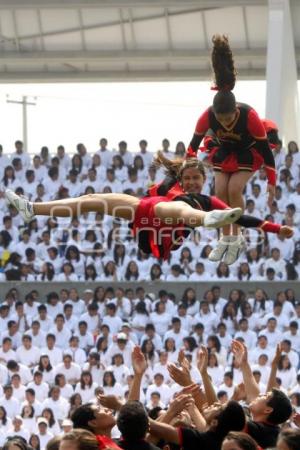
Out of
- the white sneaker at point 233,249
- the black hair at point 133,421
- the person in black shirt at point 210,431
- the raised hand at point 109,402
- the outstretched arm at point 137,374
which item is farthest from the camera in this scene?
the white sneaker at point 233,249

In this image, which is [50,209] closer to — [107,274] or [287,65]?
[107,274]

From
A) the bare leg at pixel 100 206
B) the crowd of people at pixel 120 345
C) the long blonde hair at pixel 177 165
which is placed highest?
the long blonde hair at pixel 177 165

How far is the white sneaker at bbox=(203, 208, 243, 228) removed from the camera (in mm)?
8625

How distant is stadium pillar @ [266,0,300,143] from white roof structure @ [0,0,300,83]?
3.32ft

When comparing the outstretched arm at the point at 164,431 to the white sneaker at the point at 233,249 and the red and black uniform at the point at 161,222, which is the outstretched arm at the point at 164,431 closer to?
the red and black uniform at the point at 161,222

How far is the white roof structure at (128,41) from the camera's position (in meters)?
23.3

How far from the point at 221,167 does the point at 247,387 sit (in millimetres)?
2714

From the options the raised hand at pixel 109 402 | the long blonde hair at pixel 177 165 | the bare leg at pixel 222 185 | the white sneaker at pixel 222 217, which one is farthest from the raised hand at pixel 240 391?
the bare leg at pixel 222 185

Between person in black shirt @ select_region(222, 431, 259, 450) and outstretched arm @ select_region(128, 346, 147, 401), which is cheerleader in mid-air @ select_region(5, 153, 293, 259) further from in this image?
person in black shirt @ select_region(222, 431, 259, 450)

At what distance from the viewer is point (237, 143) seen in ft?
33.2

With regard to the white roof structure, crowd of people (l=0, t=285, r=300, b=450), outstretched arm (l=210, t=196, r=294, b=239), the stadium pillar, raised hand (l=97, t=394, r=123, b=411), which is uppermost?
the white roof structure

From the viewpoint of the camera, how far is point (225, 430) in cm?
696

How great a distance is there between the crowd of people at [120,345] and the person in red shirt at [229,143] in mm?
3989

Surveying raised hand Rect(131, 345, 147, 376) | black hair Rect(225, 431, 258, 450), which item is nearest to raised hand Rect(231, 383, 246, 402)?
raised hand Rect(131, 345, 147, 376)
